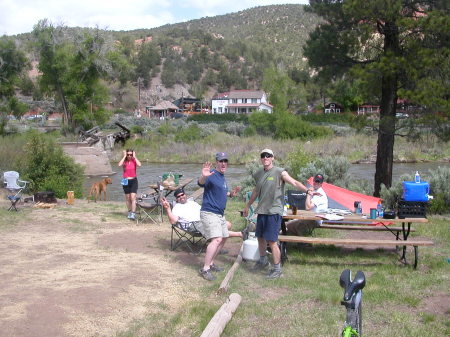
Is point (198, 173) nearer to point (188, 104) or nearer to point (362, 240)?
point (362, 240)

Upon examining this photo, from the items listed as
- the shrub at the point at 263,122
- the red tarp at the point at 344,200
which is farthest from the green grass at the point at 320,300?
the shrub at the point at 263,122

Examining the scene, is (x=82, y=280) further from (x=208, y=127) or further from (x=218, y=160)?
(x=208, y=127)

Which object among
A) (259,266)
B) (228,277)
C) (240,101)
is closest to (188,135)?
(259,266)

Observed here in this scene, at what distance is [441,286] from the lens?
6074 mm

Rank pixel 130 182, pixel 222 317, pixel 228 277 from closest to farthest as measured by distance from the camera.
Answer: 1. pixel 222 317
2. pixel 228 277
3. pixel 130 182

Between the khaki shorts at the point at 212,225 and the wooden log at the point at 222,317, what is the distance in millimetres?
1068

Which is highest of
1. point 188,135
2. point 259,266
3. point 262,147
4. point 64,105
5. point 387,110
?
point 387,110

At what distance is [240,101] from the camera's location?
85375mm

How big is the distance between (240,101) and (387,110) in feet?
239

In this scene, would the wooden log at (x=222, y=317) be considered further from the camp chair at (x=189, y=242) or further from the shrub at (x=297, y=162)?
the shrub at (x=297, y=162)

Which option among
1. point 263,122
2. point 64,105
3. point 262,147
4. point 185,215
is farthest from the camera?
point 263,122

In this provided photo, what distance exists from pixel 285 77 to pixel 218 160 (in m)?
52.3

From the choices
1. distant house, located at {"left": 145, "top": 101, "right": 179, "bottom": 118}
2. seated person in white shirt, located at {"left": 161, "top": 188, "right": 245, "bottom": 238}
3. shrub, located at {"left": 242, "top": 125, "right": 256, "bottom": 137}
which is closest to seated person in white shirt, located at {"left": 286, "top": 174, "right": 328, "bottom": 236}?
seated person in white shirt, located at {"left": 161, "top": 188, "right": 245, "bottom": 238}

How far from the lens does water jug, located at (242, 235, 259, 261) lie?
7070mm
